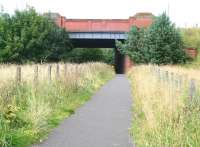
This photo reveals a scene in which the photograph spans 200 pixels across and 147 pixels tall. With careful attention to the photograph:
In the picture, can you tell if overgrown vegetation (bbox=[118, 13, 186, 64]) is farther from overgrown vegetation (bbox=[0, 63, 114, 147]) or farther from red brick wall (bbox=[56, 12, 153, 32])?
overgrown vegetation (bbox=[0, 63, 114, 147])

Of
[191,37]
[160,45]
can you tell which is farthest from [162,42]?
[191,37]

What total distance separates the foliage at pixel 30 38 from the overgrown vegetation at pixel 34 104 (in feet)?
138

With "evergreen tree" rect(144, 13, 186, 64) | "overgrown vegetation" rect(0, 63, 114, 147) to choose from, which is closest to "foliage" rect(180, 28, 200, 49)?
"evergreen tree" rect(144, 13, 186, 64)

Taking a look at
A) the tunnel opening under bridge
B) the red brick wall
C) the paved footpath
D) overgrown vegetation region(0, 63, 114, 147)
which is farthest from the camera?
the tunnel opening under bridge

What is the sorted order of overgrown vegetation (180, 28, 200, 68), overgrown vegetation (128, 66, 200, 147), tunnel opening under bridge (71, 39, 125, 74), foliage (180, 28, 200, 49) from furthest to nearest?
tunnel opening under bridge (71, 39, 125, 74), foliage (180, 28, 200, 49), overgrown vegetation (180, 28, 200, 68), overgrown vegetation (128, 66, 200, 147)

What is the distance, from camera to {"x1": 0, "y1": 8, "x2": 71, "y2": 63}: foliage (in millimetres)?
66250

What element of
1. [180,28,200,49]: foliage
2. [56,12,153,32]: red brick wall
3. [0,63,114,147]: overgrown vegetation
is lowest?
[0,63,114,147]: overgrown vegetation

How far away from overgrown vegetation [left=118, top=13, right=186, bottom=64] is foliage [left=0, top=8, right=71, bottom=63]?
35.9 feet

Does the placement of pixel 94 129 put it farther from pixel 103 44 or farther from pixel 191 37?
pixel 103 44

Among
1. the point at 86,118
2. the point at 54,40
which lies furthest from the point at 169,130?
the point at 54,40

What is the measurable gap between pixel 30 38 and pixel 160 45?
17143mm

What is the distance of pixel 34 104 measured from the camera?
13.7m

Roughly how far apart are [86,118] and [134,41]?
51.1 meters

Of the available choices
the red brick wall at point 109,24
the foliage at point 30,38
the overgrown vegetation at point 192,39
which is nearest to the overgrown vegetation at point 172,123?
the foliage at point 30,38
